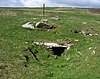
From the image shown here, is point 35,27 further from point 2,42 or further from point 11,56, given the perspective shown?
point 11,56

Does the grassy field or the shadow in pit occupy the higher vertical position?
the grassy field

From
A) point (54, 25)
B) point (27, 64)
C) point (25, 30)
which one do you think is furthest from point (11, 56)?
point (54, 25)

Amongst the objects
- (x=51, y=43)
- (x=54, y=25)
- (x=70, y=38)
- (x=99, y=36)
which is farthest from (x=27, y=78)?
(x=54, y=25)

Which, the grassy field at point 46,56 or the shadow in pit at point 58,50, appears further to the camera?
the shadow in pit at point 58,50

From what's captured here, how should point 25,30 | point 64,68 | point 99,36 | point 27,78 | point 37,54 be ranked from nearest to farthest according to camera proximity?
1. point 27,78
2. point 64,68
3. point 37,54
4. point 99,36
5. point 25,30

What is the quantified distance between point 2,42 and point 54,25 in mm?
14894

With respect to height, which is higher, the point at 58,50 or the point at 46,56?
the point at 46,56

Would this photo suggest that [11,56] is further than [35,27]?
No

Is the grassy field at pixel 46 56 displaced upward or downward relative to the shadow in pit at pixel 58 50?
upward

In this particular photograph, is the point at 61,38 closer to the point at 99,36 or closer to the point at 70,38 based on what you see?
the point at 70,38

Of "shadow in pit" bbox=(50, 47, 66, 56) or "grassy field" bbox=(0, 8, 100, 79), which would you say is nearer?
"grassy field" bbox=(0, 8, 100, 79)

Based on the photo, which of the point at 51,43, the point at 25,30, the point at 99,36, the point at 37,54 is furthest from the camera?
the point at 25,30

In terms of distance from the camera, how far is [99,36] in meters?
47.1

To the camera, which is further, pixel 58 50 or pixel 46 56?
pixel 58 50
